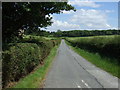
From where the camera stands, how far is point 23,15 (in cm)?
1456

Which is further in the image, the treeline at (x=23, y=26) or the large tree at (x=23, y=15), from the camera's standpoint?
the large tree at (x=23, y=15)

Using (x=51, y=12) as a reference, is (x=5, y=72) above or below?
below

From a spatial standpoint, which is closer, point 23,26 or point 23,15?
point 23,15

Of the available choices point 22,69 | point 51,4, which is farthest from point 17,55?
point 51,4

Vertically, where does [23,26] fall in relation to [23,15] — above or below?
below

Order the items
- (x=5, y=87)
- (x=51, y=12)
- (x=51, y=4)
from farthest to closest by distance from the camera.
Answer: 1. (x=51, y=12)
2. (x=51, y=4)
3. (x=5, y=87)

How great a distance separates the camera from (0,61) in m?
7.79

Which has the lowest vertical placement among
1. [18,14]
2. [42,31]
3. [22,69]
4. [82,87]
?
[82,87]

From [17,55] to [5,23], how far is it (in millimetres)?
4950

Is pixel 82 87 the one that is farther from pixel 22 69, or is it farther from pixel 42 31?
pixel 42 31

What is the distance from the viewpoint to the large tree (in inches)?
531

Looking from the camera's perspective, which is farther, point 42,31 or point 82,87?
point 42,31

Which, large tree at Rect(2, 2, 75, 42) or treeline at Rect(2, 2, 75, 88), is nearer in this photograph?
treeline at Rect(2, 2, 75, 88)

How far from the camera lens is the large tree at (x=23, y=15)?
1350cm
